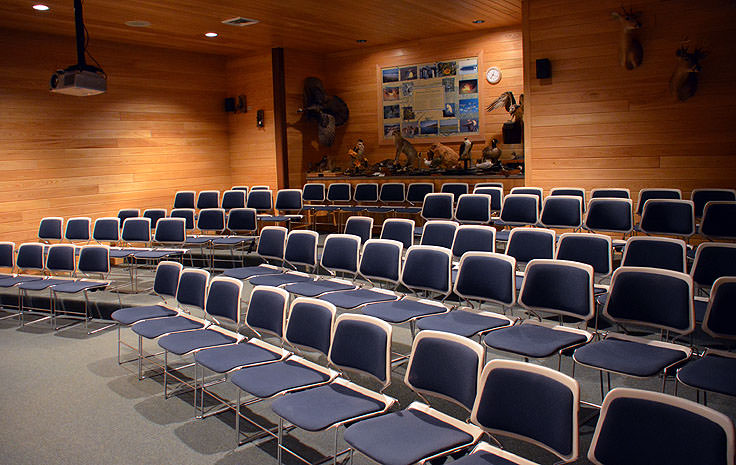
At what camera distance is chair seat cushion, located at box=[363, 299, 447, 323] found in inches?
170

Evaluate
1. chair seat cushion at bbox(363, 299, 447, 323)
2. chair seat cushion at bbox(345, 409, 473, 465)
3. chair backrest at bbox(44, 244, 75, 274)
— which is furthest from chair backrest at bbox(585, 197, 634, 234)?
chair backrest at bbox(44, 244, 75, 274)

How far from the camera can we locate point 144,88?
10.4 m

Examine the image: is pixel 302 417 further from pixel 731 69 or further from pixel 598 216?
pixel 731 69

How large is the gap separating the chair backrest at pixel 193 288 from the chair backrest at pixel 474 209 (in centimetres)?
344

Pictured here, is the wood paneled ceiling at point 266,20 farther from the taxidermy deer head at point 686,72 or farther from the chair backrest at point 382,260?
the chair backrest at point 382,260

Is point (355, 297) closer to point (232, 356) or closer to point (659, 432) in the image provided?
point (232, 356)

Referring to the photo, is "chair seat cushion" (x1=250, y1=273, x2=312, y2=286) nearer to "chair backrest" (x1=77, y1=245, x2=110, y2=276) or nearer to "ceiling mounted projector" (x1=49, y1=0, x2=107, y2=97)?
"chair backrest" (x1=77, y1=245, x2=110, y2=276)

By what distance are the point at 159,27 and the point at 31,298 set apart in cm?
431

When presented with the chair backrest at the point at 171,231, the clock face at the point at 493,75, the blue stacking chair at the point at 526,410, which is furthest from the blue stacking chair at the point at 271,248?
the clock face at the point at 493,75

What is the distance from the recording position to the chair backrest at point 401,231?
625cm


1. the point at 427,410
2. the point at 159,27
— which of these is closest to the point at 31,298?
the point at 159,27

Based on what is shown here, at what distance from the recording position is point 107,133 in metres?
9.83

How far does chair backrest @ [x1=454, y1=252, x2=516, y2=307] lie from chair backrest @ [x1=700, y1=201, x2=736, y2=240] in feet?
8.43

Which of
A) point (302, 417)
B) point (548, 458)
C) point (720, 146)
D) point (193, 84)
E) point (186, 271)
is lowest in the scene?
point (548, 458)
